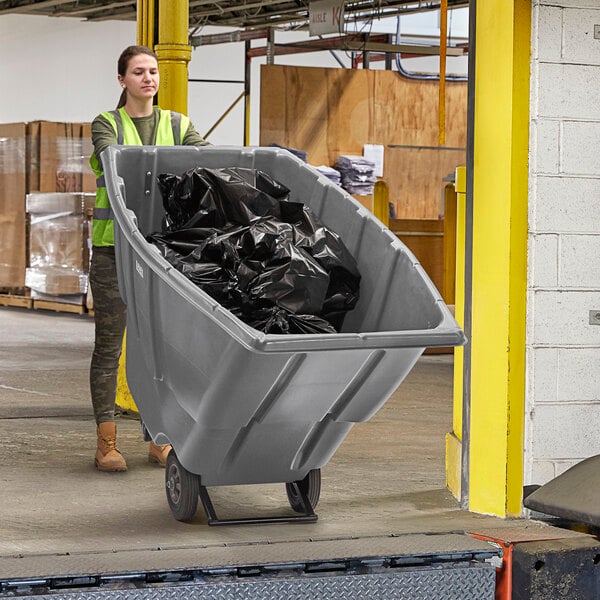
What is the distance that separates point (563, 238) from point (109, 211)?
6.71 ft

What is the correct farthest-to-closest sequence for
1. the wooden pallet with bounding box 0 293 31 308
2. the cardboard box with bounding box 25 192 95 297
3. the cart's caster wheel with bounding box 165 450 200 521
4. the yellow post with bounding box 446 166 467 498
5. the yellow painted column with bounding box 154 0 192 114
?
the wooden pallet with bounding box 0 293 31 308 → the cardboard box with bounding box 25 192 95 297 → the yellow painted column with bounding box 154 0 192 114 → the yellow post with bounding box 446 166 467 498 → the cart's caster wheel with bounding box 165 450 200 521

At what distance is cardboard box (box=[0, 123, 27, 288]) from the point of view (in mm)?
15211

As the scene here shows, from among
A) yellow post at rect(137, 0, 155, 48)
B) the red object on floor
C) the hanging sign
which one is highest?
the hanging sign

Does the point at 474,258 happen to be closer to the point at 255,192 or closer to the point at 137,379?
the point at 255,192

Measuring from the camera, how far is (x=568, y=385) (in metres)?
4.87

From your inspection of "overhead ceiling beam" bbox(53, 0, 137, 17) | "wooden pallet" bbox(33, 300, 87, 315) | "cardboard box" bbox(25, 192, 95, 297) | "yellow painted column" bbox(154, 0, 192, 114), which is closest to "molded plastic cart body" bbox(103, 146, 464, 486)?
"yellow painted column" bbox(154, 0, 192, 114)

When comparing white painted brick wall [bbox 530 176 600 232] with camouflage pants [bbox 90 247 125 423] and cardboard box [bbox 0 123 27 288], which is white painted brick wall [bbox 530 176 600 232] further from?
cardboard box [bbox 0 123 27 288]

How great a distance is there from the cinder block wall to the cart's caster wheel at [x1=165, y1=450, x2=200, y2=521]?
1398 millimetres

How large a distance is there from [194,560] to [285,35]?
21.3m

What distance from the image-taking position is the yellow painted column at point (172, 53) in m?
6.97

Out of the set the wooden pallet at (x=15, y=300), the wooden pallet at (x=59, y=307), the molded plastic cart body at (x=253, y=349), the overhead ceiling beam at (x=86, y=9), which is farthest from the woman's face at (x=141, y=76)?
the overhead ceiling beam at (x=86, y=9)

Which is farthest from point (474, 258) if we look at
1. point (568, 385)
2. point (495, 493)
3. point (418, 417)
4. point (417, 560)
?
point (418, 417)

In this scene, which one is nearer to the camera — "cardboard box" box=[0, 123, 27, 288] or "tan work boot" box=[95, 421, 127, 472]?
"tan work boot" box=[95, 421, 127, 472]

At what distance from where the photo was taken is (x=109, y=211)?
534cm
